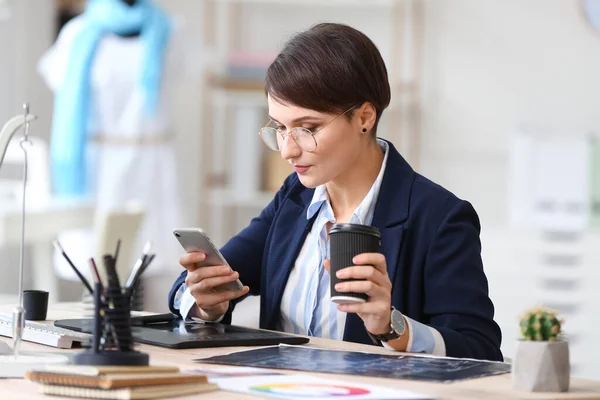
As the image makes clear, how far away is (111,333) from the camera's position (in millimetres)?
1311

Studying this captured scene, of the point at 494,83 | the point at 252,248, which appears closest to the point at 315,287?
the point at 252,248

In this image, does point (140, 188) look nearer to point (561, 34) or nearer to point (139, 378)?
point (561, 34)

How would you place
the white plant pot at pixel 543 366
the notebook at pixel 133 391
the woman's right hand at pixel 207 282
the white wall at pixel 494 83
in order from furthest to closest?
the white wall at pixel 494 83
the woman's right hand at pixel 207 282
the white plant pot at pixel 543 366
the notebook at pixel 133 391

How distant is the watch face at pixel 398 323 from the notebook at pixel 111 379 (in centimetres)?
47

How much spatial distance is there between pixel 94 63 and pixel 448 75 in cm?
173

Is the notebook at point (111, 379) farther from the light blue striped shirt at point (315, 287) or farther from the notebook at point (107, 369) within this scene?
the light blue striped shirt at point (315, 287)

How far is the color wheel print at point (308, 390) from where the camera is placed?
1.27 metres

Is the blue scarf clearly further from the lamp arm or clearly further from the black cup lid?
the black cup lid

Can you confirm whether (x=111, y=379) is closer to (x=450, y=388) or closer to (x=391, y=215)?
(x=450, y=388)

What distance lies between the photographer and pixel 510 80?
5.25m

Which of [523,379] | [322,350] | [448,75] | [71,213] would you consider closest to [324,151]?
[322,350]

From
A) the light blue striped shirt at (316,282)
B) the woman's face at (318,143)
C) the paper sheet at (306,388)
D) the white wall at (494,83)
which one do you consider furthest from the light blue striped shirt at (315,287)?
the white wall at (494,83)

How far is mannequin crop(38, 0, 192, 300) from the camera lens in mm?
4617

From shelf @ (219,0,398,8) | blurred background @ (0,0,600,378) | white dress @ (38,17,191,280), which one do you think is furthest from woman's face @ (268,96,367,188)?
shelf @ (219,0,398,8)
